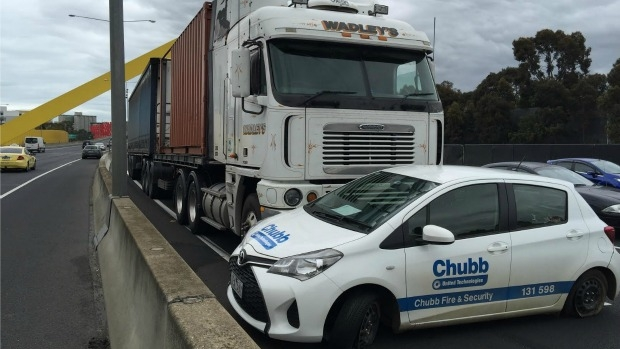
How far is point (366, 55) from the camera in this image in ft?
22.3

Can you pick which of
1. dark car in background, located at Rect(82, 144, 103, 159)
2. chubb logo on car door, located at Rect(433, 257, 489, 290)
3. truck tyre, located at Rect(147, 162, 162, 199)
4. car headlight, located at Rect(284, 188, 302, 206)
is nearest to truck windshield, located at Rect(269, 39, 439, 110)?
car headlight, located at Rect(284, 188, 302, 206)

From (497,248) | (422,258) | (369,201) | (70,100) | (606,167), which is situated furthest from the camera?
(70,100)

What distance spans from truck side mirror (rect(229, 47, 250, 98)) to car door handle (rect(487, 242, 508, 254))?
347cm

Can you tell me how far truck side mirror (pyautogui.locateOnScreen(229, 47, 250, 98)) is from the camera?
21.3ft

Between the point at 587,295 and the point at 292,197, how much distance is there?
3.26 metres

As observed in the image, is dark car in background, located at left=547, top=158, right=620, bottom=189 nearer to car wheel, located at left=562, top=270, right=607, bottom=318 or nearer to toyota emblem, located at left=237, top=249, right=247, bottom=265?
car wheel, located at left=562, top=270, right=607, bottom=318

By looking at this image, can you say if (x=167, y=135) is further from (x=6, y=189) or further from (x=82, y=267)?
(x=6, y=189)

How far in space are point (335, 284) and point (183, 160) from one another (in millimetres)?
7195

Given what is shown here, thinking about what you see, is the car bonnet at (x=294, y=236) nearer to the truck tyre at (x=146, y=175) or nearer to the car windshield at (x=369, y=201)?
the car windshield at (x=369, y=201)

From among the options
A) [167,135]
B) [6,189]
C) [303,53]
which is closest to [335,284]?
[303,53]

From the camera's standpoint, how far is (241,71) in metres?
6.50

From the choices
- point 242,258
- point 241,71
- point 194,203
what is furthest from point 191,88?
point 242,258

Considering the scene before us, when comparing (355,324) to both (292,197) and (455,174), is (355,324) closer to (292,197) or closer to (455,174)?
(455,174)

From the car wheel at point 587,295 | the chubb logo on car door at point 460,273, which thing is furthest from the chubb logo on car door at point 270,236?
the car wheel at point 587,295
